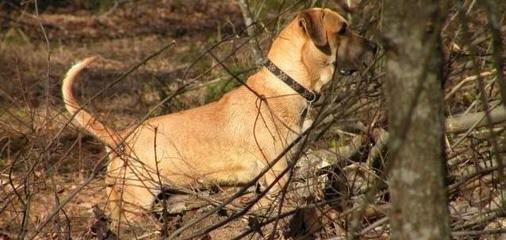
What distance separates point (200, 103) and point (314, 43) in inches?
110

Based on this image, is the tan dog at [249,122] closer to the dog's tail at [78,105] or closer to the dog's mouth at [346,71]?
the dog's tail at [78,105]

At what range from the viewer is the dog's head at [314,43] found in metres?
6.46

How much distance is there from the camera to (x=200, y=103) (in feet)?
30.1

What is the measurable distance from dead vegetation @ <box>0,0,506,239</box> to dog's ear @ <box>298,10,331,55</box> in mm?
270

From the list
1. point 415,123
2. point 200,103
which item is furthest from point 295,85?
point 415,123

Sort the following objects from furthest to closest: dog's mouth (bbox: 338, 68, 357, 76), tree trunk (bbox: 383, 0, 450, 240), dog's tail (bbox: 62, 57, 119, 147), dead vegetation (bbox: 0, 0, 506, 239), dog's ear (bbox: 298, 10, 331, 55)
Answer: dog's ear (bbox: 298, 10, 331, 55), dog's tail (bbox: 62, 57, 119, 147), dog's mouth (bbox: 338, 68, 357, 76), dead vegetation (bbox: 0, 0, 506, 239), tree trunk (bbox: 383, 0, 450, 240)

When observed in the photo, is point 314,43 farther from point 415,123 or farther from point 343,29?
point 415,123

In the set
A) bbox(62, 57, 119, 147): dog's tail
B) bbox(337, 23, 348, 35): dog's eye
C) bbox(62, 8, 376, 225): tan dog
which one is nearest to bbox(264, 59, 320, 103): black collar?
bbox(62, 8, 376, 225): tan dog

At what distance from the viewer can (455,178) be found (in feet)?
16.7

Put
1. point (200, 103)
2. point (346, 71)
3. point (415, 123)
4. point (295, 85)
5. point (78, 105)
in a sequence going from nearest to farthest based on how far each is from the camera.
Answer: point (415, 123)
point (346, 71)
point (78, 105)
point (295, 85)
point (200, 103)

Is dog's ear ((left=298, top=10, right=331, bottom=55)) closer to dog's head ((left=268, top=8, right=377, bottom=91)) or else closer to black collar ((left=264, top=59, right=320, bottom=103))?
dog's head ((left=268, top=8, right=377, bottom=91))

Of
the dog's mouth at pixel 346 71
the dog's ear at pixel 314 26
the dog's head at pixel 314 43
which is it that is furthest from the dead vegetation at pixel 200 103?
the dog's ear at pixel 314 26

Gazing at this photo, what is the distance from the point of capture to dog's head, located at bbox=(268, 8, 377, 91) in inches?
254

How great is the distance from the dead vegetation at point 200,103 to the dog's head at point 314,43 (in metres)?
0.17
